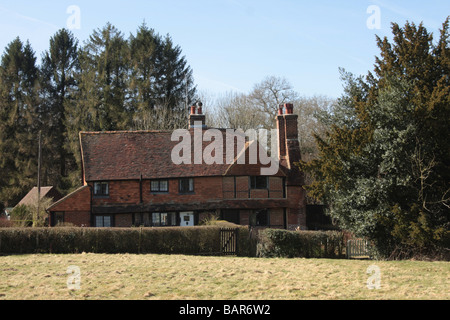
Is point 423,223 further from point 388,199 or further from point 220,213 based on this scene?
point 220,213

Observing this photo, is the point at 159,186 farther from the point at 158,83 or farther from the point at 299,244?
the point at 158,83

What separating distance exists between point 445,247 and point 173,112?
37.3 meters

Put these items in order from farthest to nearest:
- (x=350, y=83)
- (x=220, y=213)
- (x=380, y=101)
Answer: (x=220, y=213), (x=350, y=83), (x=380, y=101)

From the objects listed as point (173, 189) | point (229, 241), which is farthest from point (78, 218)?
point (229, 241)

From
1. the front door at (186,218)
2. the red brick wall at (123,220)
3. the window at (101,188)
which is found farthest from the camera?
the front door at (186,218)


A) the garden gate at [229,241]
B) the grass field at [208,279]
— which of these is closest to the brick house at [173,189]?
the garden gate at [229,241]

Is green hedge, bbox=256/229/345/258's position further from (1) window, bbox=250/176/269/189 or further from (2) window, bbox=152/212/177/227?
(2) window, bbox=152/212/177/227

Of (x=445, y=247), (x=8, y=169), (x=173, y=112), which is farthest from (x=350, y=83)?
(x=8, y=169)

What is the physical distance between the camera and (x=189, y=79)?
6038 centimetres

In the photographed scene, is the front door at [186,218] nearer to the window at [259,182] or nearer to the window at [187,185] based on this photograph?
the window at [187,185]

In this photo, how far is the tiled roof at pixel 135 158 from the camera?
38.0 m

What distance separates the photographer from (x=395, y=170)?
82.0ft

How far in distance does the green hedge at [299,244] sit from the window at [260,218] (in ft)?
42.0

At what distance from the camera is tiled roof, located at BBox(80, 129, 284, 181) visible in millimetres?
38000
